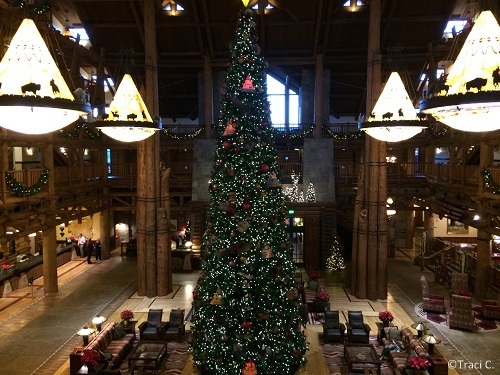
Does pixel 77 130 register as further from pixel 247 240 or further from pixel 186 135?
pixel 247 240

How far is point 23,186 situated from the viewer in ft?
44.0

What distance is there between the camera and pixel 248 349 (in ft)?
30.9

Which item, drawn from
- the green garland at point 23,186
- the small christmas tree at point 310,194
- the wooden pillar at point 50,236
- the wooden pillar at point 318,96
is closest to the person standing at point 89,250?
the wooden pillar at point 50,236

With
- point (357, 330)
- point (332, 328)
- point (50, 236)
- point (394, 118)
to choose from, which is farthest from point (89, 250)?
point (394, 118)

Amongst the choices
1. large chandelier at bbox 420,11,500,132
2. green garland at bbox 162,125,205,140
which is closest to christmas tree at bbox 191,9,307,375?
large chandelier at bbox 420,11,500,132

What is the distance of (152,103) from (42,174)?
4.50 m

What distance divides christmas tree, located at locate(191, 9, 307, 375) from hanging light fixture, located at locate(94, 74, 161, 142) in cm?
179

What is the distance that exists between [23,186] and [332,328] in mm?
10190

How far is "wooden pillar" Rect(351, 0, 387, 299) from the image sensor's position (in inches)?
615

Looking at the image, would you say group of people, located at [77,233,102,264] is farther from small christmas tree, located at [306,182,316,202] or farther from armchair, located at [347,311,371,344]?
armchair, located at [347,311,371,344]

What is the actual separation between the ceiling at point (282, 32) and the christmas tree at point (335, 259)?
313 inches

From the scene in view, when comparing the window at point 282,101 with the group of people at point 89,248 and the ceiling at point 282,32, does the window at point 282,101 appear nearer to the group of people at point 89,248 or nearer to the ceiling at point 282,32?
the ceiling at point 282,32

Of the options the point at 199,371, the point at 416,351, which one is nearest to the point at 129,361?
the point at 199,371

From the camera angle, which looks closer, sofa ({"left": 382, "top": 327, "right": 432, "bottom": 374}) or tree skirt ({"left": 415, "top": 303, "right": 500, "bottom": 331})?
sofa ({"left": 382, "top": 327, "right": 432, "bottom": 374})
